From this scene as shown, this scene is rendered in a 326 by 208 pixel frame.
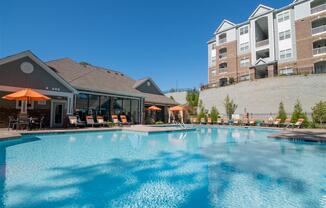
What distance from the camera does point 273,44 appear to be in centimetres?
2962

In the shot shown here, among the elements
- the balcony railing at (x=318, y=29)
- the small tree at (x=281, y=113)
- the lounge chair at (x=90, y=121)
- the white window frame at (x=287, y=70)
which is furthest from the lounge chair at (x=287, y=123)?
the lounge chair at (x=90, y=121)

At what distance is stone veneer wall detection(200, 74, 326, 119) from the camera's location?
21.0 m

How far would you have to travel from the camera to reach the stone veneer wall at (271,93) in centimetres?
2103

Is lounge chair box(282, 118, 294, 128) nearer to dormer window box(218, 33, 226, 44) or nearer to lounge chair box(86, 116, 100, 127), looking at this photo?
lounge chair box(86, 116, 100, 127)

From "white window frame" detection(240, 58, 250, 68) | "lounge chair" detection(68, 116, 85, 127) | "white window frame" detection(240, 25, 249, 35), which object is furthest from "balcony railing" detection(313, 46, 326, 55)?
"lounge chair" detection(68, 116, 85, 127)

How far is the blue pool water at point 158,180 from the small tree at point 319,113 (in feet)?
45.9

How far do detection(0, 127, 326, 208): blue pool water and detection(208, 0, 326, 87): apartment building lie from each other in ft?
77.8

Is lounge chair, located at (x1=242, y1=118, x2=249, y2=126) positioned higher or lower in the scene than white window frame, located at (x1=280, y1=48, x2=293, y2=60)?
lower

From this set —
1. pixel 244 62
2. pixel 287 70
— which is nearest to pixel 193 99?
pixel 244 62

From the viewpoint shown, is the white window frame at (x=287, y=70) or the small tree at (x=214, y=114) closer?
the small tree at (x=214, y=114)

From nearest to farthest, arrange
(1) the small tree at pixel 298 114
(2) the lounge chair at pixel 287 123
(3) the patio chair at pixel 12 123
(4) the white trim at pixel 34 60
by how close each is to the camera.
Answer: (3) the patio chair at pixel 12 123 < (4) the white trim at pixel 34 60 < (1) the small tree at pixel 298 114 < (2) the lounge chair at pixel 287 123

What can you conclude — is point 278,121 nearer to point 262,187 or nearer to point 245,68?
point 245,68

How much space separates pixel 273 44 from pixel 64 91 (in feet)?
98.2

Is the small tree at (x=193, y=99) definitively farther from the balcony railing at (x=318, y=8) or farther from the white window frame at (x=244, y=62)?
the balcony railing at (x=318, y=8)
